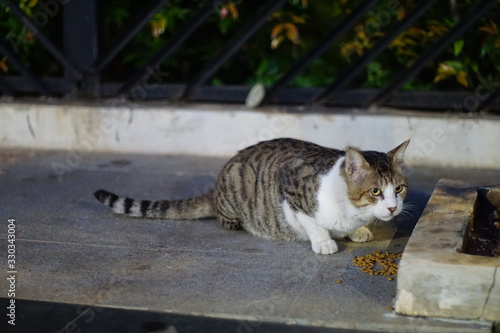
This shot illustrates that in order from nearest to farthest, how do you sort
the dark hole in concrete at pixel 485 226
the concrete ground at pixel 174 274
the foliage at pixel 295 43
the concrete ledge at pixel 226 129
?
the concrete ground at pixel 174 274
the dark hole in concrete at pixel 485 226
the concrete ledge at pixel 226 129
the foliage at pixel 295 43

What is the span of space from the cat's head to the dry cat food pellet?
26cm

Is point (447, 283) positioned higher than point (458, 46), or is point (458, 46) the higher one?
point (458, 46)

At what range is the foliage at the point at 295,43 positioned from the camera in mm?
8125

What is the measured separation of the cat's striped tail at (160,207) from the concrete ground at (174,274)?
0.21ft

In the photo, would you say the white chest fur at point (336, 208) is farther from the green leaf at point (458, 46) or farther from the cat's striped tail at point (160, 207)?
the green leaf at point (458, 46)

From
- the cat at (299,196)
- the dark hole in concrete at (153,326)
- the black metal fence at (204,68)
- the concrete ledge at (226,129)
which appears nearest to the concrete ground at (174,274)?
the dark hole in concrete at (153,326)

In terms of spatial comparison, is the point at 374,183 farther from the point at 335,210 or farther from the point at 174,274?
the point at 174,274

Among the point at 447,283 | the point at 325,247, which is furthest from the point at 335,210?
the point at 447,283

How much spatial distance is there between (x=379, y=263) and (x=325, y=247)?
0.39 metres

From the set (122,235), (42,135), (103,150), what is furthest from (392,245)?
(42,135)

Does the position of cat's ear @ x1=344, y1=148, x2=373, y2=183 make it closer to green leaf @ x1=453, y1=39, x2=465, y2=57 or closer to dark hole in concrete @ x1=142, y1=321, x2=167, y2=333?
dark hole in concrete @ x1=142, y1=321, x2=167, y2=333

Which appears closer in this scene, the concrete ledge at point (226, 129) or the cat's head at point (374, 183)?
the cat's head at point (374, 183)

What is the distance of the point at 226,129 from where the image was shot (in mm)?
7980

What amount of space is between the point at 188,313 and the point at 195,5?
5251mm
